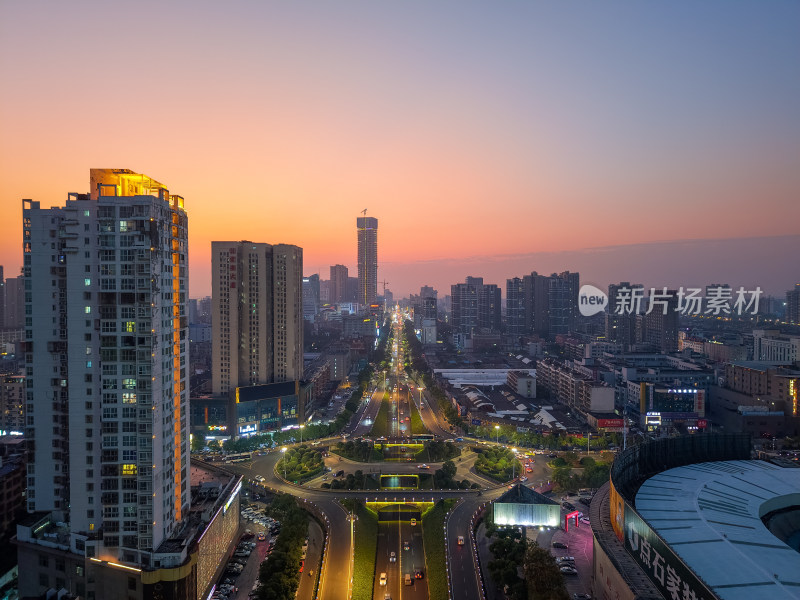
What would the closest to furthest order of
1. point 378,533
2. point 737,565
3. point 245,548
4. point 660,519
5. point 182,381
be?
point 737,565
point 660,519
point 182,381
point 245,548
point 378,533

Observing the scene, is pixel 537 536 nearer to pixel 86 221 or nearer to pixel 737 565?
pixel 737 565

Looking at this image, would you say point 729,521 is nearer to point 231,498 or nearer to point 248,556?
point 248,556

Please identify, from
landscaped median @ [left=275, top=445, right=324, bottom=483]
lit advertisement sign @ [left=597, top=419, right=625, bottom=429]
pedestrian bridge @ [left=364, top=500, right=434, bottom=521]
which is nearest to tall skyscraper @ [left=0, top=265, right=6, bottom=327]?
landscaped median @ [left=275, top=445, right=324, bottom=483]

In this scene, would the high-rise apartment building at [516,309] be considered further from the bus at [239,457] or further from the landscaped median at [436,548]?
the landscaped median at [436,548]

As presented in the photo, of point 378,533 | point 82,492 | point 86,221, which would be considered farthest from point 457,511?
point 86,221

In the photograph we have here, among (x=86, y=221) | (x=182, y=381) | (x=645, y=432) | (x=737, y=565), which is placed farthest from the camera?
(x=645, y=432)

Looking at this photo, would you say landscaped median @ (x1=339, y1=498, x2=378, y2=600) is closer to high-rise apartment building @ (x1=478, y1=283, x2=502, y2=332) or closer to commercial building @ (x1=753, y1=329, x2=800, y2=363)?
commercial building @ (x1=753, y1=329, x2=800, y2=363)

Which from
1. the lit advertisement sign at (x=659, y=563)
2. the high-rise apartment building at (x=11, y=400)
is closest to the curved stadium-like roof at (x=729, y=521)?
the lit advertisement sign at (x=659, y=563)
